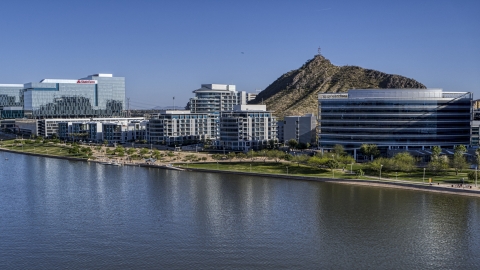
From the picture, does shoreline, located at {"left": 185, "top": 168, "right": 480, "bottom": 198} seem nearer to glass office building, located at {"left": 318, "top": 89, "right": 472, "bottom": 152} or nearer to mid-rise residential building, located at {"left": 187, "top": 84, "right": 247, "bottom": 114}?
glass office building, located at {"left": 318, "top": 89, "right": 472, "bottom": 152}

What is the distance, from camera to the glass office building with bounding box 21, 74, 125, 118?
158625 mm

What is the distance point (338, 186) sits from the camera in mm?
59906

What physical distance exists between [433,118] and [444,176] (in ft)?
62.5

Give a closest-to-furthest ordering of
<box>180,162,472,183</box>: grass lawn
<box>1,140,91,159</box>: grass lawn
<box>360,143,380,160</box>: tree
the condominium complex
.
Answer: <box>180,162,472,183</box>: grass lawn, <box>360,143,380,160</box>: tree, <box>1,140,91,159</box>: grass lawn, the condominium complex

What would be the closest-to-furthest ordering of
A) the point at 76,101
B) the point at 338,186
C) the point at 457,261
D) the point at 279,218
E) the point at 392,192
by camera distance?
the point at 457,261, the point at 279,218, the point at 392,192, the point at 338,186, the point at 76,101

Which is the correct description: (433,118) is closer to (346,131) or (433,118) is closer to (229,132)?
(346,131)

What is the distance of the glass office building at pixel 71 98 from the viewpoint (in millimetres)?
158625

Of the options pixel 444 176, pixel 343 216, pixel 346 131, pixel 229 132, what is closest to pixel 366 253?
pixel 343 216

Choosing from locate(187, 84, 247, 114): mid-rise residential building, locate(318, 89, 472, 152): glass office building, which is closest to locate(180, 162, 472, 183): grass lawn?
locate(318, 89, 472, 152): glass office building

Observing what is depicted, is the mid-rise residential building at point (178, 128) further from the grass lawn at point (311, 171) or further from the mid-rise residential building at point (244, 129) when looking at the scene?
the grass lawn at point (311, 171)

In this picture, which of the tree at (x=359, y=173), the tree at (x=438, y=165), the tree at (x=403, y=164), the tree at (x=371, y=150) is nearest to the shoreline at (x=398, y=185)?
the tree at (x=359, y=173)

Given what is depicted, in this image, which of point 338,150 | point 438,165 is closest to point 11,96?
point 338,150

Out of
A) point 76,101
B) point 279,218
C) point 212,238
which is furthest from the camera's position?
point 76,101

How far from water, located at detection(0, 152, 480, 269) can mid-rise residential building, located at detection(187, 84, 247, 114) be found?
77.3 metres
